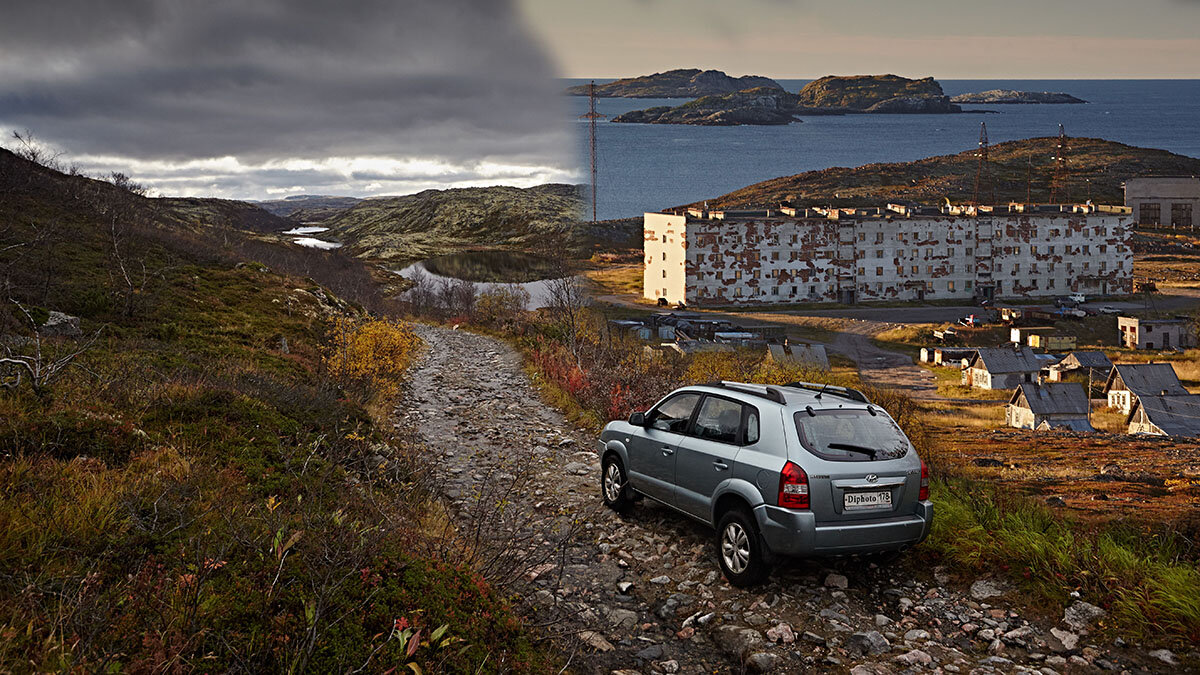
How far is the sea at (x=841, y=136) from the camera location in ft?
403

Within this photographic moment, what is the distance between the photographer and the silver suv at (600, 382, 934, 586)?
639 cm

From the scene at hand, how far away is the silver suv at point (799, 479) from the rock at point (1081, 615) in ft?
4.12

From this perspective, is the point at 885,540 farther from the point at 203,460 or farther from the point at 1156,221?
the point at 1156,221

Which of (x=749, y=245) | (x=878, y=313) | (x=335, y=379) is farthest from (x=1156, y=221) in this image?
(x=335, y=379)

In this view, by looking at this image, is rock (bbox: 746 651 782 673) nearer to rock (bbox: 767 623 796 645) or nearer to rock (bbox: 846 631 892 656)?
rock (bbox: 767 623 796 645)

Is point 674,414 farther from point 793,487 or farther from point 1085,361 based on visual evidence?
point 1085,361

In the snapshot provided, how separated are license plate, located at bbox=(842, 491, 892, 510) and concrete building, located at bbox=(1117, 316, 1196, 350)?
69923 millimetres

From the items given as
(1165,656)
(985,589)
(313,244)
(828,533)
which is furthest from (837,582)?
(313,244)

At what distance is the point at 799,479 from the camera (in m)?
6.38

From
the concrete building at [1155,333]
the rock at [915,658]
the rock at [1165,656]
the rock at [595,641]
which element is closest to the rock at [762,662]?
the rock at [915,658]

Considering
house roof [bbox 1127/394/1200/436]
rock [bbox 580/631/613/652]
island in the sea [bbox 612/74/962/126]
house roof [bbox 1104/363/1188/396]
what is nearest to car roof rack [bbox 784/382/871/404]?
rock [bbox 580/631/613/652]

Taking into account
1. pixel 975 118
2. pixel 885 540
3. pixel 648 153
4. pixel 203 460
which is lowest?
pixel 885 540

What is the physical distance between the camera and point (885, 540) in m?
6.56

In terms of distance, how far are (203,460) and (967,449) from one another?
81.8 ft
